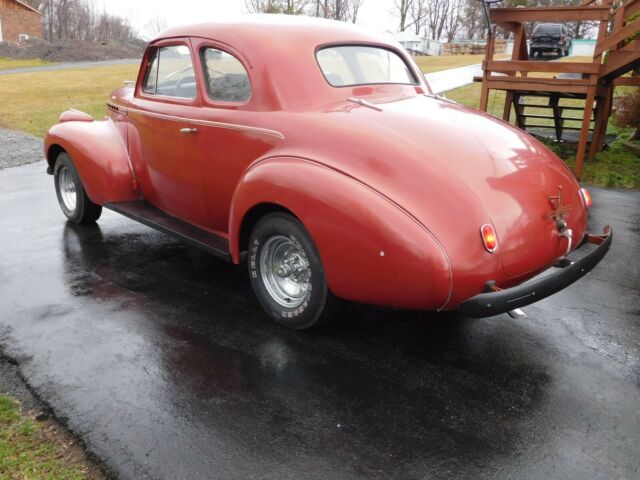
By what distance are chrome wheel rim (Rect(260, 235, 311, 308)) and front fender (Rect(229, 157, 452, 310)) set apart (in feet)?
1.17

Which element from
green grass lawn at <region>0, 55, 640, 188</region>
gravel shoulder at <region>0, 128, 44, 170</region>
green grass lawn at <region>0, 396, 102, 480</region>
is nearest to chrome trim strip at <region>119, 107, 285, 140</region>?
green grass lawn at <region>0, 396, 102, 480</region>

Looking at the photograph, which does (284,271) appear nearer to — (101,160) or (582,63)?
(101,160)

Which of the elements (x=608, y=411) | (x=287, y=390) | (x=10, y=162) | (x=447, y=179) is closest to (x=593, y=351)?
(x=608, y=411)

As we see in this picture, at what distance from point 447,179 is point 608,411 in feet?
4.66

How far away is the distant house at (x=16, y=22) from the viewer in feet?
137

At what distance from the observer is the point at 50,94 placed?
17.6 m

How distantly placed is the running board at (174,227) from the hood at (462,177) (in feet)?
3.90

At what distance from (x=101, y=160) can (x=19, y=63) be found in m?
29.6

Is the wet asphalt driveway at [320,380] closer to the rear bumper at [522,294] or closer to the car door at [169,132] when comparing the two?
the rear bumper at [522,294]

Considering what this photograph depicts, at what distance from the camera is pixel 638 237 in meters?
5.52

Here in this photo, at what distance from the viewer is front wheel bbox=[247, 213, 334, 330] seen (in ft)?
10.6

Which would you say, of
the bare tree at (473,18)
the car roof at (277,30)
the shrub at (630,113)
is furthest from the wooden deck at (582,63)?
the bare tree at (473,18)

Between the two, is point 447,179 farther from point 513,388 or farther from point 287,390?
point 287,390

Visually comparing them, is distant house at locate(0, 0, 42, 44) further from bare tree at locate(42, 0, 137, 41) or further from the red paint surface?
the red paint surface
